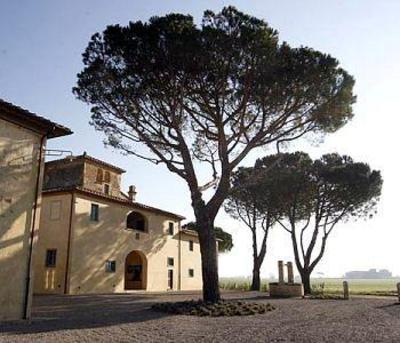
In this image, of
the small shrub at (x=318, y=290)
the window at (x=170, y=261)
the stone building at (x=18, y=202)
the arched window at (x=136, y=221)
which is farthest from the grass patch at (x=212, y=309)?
the window at (x=170, y=261)

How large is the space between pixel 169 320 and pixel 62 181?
18.9 meters

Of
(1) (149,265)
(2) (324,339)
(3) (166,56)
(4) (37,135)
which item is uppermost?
(3) (166,56)

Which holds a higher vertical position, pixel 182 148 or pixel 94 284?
pixel 182 148

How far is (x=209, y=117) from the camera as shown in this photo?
17.6 meters

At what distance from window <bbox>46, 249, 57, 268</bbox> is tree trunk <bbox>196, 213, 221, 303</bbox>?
11217 millimetres

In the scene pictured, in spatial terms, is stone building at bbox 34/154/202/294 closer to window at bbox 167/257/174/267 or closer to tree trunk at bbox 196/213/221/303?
window at bbox 167/257/174/267

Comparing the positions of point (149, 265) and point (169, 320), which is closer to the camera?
point (169, 320)

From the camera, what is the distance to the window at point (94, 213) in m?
25.0

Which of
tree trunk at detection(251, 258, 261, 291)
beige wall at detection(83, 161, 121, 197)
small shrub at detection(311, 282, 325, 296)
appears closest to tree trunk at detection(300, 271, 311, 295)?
small shrub at detection(311, 282, 325, 296)

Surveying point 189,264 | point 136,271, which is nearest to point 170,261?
point 189,264

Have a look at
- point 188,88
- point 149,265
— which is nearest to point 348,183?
point 149,265

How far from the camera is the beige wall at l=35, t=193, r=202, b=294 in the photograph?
920 inches

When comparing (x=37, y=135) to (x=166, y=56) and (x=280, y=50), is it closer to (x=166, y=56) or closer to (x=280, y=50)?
(x=166, y=56)

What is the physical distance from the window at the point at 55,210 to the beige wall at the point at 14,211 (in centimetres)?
1253
